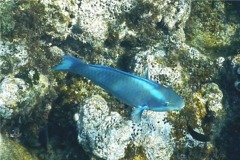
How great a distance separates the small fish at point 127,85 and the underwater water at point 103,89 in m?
1.18

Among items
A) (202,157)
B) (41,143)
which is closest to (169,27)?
(202,157)

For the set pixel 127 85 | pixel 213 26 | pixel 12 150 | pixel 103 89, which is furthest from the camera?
pixel 213 26

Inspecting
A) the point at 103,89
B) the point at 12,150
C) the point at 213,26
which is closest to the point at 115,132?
the point at 103,89

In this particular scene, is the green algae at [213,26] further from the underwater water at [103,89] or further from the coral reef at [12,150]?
the coral reef at [12,150]

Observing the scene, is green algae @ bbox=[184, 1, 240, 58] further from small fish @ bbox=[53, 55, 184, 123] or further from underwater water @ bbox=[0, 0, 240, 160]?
small fish @ bbox=[53, 55, 184, 123]

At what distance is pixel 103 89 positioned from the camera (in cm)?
461

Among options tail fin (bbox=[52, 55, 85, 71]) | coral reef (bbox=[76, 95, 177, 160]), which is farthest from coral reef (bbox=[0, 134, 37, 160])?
tail fin (bbox=[52, 55, 85, 71])

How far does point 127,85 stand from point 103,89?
1.99 metres

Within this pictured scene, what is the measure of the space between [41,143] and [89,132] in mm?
888

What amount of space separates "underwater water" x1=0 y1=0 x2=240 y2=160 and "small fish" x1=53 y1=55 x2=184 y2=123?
118 cm

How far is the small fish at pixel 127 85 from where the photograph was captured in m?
2.61

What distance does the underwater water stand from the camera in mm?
4129

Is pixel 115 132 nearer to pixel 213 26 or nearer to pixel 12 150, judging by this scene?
pixel 12 150

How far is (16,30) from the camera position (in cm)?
439
